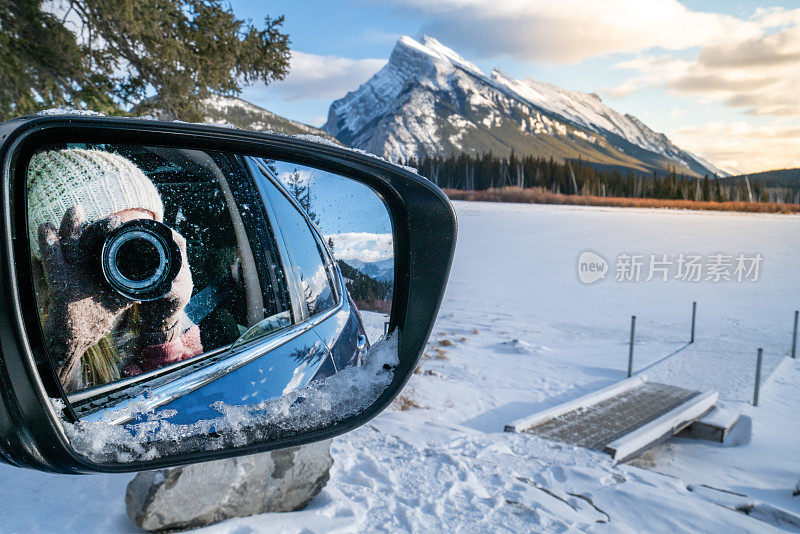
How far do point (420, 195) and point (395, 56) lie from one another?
16083 centimetres

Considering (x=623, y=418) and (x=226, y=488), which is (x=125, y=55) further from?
(x=623, y=418)

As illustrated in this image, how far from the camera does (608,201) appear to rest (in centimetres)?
4544

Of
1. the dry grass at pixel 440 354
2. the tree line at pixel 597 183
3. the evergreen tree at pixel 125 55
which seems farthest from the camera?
the tree line at pixel 597 183

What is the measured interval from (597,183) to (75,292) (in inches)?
1949

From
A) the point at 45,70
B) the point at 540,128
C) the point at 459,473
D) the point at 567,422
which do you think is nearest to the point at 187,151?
the point at 459,473

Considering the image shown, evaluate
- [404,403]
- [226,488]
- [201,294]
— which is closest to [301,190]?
[201,294]

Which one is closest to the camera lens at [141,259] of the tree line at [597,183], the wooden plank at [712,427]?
the wooden plank at [712,427]

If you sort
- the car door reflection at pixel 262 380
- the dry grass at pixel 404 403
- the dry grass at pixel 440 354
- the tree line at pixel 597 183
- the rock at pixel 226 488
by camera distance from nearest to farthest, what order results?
1. the car door reflection at pixel 262 380
2. the rock at pixel 226 488
3. the dry grass at pixel 404 403
4. the dry grass at pixel 440 354
5. the tree line at pixel 597 183

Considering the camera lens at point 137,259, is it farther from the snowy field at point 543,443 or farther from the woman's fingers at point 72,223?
the snowy field at point 543,443

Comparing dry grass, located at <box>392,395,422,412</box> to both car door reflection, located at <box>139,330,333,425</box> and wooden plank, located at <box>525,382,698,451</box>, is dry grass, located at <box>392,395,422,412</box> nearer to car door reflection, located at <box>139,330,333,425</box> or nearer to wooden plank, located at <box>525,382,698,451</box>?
wooden plank, located at <box>525,382,698,451</box>

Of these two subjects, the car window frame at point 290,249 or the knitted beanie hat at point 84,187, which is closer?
the knitted beanie hat at point 84,187

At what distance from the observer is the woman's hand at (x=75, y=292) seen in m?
0.60

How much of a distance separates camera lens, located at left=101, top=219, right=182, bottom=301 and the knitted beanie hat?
2cm

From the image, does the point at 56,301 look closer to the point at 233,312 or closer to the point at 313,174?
the point at 233,312
